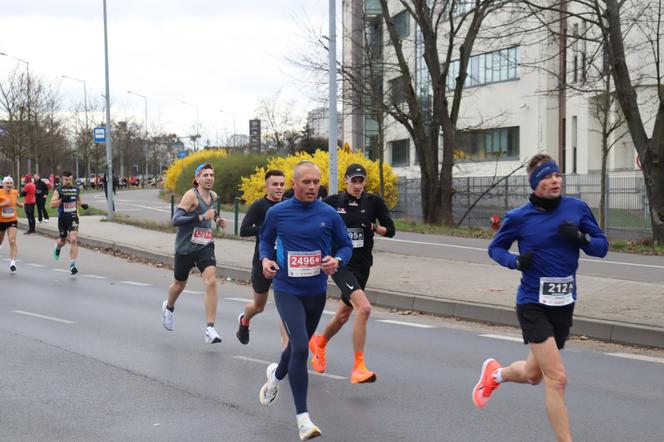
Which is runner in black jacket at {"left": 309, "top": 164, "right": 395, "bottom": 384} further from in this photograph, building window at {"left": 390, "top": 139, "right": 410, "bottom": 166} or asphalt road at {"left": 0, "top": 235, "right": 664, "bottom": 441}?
building window at {"left": 390, "top": 139, "right": 410, "bottom": 166}

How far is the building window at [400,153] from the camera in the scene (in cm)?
5837

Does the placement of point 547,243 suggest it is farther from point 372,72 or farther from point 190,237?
point 372,72

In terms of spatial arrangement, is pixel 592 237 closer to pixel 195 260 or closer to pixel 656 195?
pixel 195 260

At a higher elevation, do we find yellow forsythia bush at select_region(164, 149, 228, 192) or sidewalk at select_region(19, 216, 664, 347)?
yellow forsythia bush at select_region(164, 149, 228, 192)

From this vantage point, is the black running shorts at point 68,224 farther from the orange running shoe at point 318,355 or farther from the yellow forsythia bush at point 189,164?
the yellow forsythia bush at point 189,164

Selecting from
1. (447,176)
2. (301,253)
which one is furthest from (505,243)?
(447,176)

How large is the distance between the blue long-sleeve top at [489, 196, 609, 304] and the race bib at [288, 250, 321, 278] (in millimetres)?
1310

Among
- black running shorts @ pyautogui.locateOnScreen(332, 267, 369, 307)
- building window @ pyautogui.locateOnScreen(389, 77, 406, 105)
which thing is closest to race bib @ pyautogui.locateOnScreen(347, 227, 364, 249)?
black running shorts @ pyautogui.locateOnScreen(332, 267, 369, 307)

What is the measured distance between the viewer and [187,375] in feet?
25.1

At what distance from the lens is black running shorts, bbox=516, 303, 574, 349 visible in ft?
17.4

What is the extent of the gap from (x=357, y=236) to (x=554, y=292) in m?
2.77

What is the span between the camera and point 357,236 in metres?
7.87

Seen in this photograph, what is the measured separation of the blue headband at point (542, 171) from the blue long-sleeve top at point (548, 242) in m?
0.15

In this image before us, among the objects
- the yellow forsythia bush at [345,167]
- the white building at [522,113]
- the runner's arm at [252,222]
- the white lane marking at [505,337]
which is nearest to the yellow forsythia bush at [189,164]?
the white building at [522,113]
